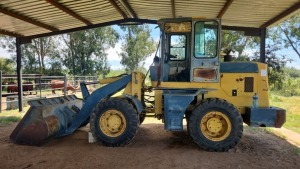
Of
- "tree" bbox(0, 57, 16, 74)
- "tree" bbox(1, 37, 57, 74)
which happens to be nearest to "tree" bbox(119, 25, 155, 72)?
"tree" bbox(1, 37, 57, 74)

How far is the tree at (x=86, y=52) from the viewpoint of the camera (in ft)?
132

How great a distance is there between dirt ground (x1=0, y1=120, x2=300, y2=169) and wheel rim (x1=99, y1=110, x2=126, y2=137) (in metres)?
0.38

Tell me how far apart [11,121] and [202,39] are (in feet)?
23.1

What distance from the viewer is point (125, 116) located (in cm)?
687

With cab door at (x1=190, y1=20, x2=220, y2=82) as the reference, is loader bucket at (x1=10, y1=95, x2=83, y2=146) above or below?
below

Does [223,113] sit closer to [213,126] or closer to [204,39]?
[213,126]

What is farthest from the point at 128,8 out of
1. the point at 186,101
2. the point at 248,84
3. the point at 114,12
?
the point at 248,84

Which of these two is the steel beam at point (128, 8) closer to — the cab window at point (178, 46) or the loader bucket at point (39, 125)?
the cab window at point (178, 46)

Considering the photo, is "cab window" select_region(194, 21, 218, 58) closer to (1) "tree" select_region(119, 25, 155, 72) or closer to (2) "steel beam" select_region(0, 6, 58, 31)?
(2) "steel beam" select_region(0, 6, 58, 31)

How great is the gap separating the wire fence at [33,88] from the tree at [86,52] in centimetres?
991

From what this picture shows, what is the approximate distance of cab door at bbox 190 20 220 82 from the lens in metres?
6.94

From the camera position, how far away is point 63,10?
Result: 964cm

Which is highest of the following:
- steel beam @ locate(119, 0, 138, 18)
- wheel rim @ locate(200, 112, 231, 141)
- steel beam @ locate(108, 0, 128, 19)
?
steel beam @ locate(119, 0, 138, 18)

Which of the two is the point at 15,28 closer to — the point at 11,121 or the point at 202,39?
the point at 11,121
